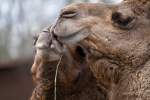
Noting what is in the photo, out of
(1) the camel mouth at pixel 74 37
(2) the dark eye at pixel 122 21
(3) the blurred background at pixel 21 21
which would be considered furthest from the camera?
(3) the blurred background at pixel 21 21

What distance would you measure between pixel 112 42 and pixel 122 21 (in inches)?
5.7

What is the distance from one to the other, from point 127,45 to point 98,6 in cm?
29

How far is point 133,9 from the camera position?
3836 mm

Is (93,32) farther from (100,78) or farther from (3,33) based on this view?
(3,33)

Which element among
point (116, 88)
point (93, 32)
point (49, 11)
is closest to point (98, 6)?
point (93, 32)

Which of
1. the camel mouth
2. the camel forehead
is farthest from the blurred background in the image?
the camel mouth

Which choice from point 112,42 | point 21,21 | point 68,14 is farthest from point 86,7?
point 21,21

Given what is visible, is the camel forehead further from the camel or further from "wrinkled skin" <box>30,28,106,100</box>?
"wrinkled skin" <box>30,28,106,100</box>

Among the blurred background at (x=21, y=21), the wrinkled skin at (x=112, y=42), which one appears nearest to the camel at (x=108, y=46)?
the wrinkled skin at (x=112, y=42)

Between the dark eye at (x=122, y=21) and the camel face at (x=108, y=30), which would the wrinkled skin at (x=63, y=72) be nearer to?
the camel face at (x=108, y=30)

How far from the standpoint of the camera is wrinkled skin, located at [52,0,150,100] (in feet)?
12.0

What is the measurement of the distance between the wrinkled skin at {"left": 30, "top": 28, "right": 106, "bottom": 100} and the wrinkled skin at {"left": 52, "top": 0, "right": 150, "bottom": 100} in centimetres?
4

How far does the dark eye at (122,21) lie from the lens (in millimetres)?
3793

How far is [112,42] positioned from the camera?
147 inches
